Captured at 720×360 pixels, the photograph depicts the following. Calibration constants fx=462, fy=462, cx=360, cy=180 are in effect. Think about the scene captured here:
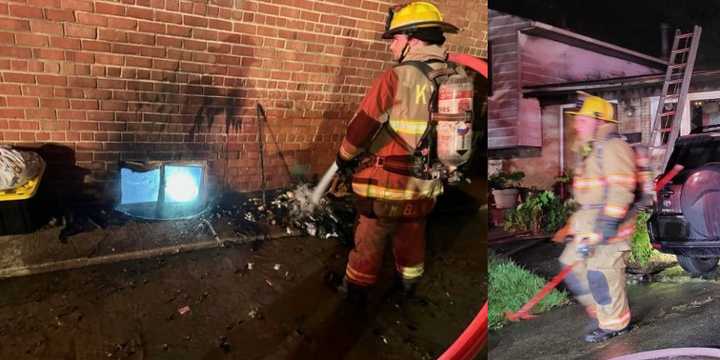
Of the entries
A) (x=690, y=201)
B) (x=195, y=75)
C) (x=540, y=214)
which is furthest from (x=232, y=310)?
(x=690, y=201)

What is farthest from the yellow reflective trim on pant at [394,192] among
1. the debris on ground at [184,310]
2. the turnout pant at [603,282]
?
the debris on ground at [184,310]

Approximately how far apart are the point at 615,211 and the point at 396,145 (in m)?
0.99

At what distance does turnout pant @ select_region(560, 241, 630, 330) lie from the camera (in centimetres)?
185

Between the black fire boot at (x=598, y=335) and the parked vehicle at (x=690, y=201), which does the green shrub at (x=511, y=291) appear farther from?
the parked vehicle at (x=690, y=201)

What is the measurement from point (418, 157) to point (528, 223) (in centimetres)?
65

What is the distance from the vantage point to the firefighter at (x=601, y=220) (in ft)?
5.64

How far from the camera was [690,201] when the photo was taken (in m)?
1.95

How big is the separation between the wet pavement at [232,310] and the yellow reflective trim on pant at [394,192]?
0.58 meters

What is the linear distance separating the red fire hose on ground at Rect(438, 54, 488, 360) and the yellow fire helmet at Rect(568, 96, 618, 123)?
0.64 meters

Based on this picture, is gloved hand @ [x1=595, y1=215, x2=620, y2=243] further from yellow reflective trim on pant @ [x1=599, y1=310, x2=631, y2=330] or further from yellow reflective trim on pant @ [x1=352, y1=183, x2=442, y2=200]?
yellow reflective trim on pant @ [x1=352, y1=183, x2=442, y2=200]

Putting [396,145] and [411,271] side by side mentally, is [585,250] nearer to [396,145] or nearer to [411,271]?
[396,145]

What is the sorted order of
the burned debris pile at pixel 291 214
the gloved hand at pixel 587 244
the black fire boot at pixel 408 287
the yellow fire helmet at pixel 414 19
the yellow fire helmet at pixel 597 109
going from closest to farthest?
the yellow fire helmet at pixel 597 109 → the gloved hand at pixel 587 244 → the yellow fire helmet at pixel 414 19 → the black fire boot at pixel 408 287 → the burned debris pile at pixel 291 214

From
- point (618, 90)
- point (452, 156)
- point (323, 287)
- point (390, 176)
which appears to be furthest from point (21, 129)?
point (618, 90)

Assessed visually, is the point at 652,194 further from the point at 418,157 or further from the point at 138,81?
the point at 138,81
